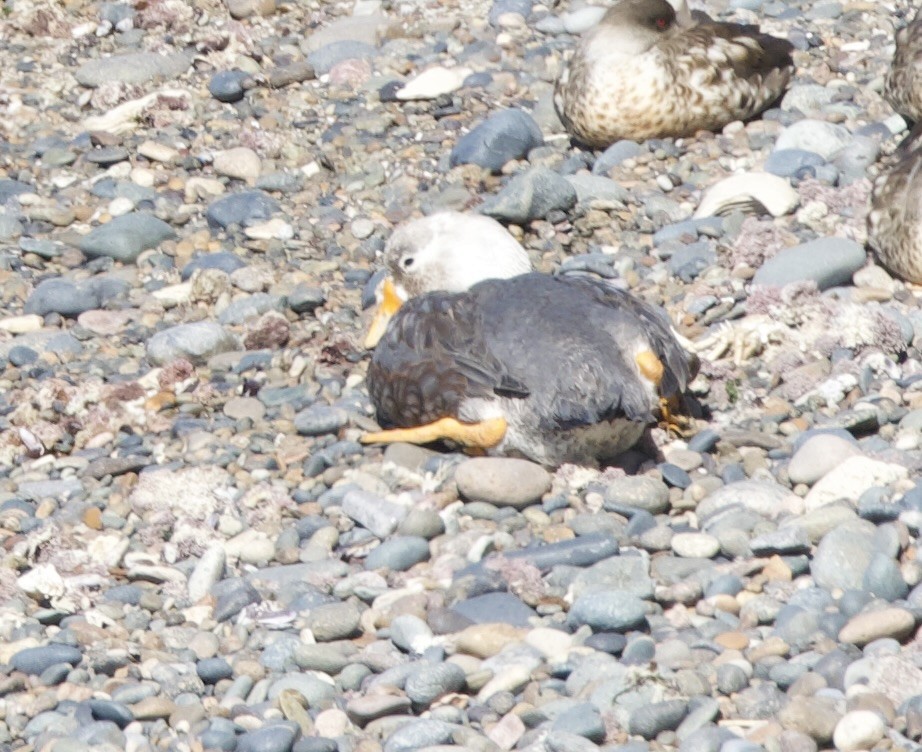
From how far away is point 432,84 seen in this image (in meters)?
10.8

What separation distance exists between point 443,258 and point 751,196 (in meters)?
1.86

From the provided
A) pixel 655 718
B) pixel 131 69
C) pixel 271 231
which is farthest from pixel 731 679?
pixel 131 69

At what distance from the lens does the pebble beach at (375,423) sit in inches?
203

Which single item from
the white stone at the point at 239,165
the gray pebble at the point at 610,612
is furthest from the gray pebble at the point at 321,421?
the white stone at the point at 239,165

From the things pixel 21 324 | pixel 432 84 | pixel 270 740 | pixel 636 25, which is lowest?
pixel 21 324

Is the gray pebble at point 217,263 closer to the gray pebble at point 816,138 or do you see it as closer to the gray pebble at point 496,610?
the gray pebble at point 816,138

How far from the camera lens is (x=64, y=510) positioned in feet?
22.5

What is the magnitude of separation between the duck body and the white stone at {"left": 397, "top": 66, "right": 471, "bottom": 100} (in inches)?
149

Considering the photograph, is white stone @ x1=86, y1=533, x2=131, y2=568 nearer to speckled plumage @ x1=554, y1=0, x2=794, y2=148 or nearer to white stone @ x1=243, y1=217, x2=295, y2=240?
white stone @ x1=243, y1=217, x2=295, y2=240

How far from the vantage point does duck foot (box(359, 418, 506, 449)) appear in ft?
21.9

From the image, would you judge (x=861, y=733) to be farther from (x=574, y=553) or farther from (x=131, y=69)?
(x=131, y=69)

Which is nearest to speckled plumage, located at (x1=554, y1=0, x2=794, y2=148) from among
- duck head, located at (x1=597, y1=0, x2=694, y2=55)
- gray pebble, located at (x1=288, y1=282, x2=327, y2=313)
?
duck head, located at (x1=597, y1=0, x2=694, y2=55)

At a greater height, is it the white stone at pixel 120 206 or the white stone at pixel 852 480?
the white stone at pixel 852 480

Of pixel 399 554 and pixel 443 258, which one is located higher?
pixel 443 258
